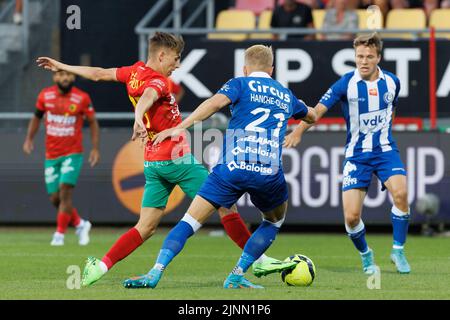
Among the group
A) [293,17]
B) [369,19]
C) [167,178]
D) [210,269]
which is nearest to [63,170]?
[210,269]

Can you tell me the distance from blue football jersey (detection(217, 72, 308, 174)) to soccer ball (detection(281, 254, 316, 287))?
3.21ft

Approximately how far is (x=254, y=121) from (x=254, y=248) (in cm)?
105

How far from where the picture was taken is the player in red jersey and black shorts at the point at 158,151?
9758mm

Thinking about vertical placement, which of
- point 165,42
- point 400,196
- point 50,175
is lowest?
point 50,175

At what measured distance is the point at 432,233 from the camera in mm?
16453

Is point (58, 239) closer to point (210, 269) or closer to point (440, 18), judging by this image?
point (210, 269)

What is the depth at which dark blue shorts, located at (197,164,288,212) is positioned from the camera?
9.18m

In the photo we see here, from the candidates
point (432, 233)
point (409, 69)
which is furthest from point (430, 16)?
point (432, 233)

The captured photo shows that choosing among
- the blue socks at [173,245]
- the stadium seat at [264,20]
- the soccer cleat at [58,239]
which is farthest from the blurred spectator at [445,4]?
the blue socks at [173,245]

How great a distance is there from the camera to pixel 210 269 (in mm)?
11562

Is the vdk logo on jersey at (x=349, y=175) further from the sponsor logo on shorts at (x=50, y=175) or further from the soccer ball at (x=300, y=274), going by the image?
the sponsor logo on shorts at (x=50, y=175)

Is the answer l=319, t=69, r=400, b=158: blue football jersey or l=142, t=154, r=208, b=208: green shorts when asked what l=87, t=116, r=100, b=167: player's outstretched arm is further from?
l=142, t=154, r=208, b=208: green shorts
